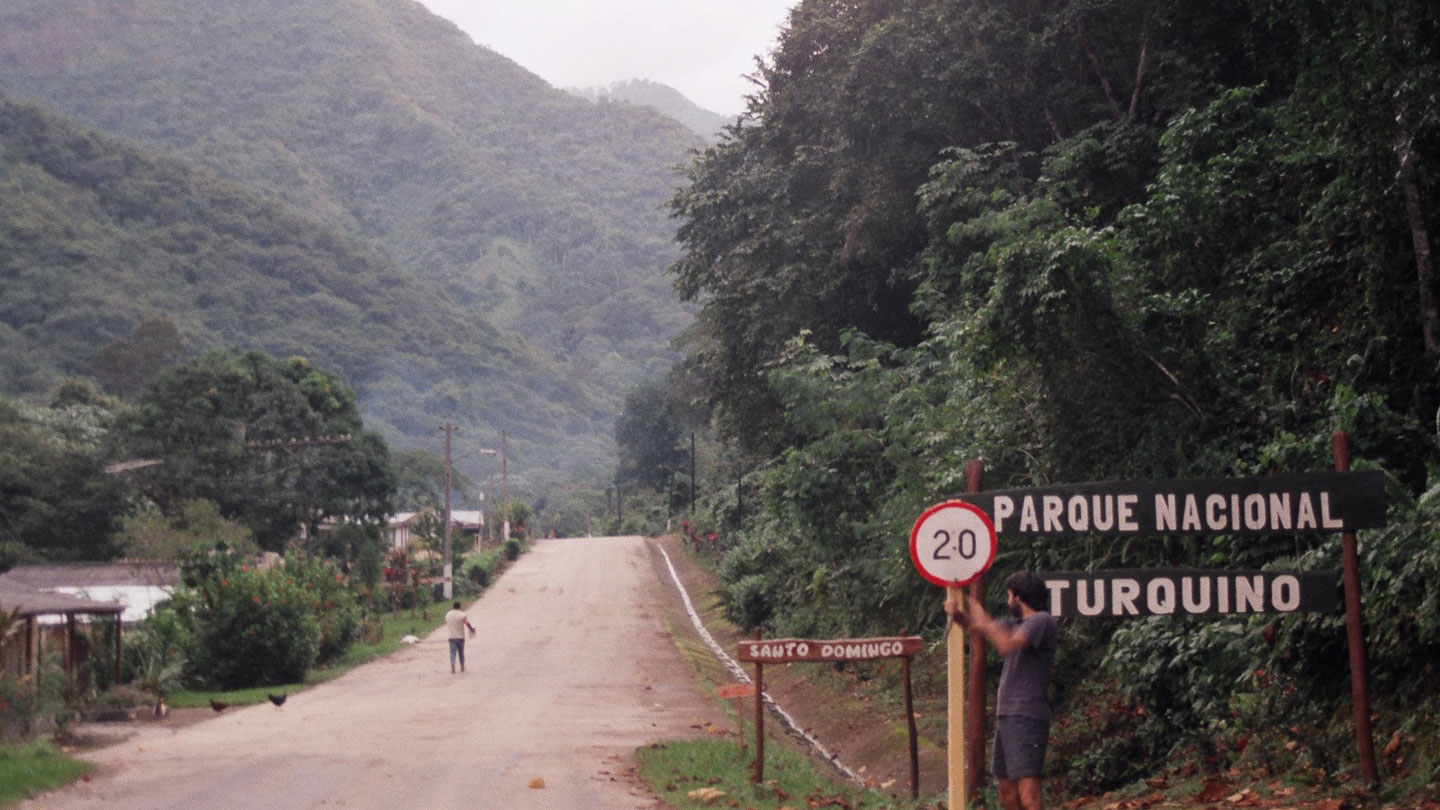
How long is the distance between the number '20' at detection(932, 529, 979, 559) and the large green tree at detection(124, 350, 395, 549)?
39.9 metres

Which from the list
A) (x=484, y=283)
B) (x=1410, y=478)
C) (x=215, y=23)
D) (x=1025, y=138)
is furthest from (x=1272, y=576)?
(x=215, y=23)

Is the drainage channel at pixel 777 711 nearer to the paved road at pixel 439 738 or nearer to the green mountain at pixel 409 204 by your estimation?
the paved road at pixel 439 738

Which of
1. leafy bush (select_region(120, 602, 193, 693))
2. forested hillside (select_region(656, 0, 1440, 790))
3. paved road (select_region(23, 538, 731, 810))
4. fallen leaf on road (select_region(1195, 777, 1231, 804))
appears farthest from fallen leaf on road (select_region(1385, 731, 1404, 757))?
leafy bush (select_region(120, 602, 193, 693))

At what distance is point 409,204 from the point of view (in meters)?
162

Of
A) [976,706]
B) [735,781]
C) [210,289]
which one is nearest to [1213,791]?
[976,706]

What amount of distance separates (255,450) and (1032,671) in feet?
139

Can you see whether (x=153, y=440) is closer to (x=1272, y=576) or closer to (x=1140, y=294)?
(x=1140, y=294)

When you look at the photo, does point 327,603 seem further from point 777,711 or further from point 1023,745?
point 1023,745

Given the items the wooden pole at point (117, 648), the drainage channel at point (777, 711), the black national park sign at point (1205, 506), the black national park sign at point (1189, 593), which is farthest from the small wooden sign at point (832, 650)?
the wooden pole at point (117, 648)

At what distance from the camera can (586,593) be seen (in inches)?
1762

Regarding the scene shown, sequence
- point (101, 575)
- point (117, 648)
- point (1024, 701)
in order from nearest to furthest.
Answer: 1. point (1024, 701)
2. point (117, 648)
3. point (101, 575)

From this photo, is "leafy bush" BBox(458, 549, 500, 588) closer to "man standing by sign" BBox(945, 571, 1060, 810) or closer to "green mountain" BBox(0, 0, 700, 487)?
"green mountain" BBox(0, 0, 700, 487)

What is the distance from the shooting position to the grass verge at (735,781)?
1069 centimetres

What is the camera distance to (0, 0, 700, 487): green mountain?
101562 mm
